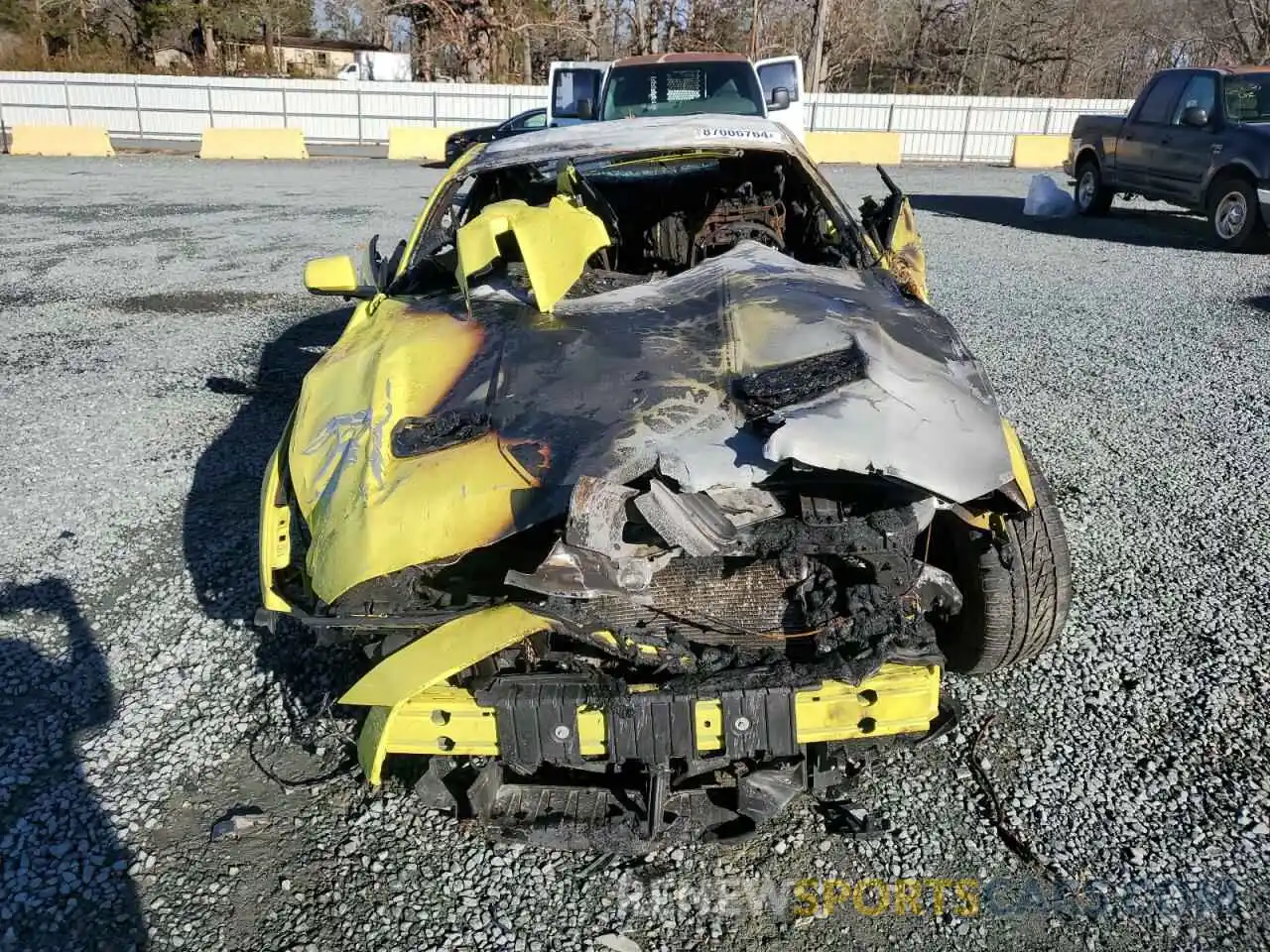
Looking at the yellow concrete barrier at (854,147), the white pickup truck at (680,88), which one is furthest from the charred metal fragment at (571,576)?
the yellow concrete barrier at (854,147)

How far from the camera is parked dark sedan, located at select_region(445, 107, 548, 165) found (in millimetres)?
16766

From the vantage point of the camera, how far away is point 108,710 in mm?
2828

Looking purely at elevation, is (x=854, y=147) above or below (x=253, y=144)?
above

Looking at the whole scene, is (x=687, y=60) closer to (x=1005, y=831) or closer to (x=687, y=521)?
(x=687, y=521)

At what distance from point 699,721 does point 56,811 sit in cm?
171

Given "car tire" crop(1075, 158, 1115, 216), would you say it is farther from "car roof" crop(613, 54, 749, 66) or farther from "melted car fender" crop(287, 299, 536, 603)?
"melted car fender" crop(287, 299, 536, 603)

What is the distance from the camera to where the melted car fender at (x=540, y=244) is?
10.4ft

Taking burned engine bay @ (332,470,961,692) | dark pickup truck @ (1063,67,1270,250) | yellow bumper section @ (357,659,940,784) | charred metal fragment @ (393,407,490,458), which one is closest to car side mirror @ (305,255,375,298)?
charred metal fragment @ (393,407,490,458)

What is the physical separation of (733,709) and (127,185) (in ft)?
52.8

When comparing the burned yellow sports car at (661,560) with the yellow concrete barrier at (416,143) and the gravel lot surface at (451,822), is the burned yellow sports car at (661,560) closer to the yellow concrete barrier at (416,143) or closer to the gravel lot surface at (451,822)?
the gravel lot surface at (451,822)

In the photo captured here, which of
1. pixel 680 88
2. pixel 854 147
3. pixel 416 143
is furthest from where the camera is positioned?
pixel 854 147

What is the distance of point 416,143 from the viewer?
20.2 m

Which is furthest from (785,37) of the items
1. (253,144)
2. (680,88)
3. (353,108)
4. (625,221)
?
(625,221)

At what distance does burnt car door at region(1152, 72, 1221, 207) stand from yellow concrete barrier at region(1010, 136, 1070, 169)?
10.6 meters
